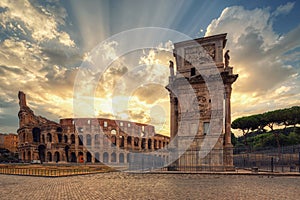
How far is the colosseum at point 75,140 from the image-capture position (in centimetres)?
5022

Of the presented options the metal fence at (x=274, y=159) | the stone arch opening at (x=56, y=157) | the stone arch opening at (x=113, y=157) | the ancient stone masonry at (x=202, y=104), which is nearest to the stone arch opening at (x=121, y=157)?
the stone arch opening at (x=113, y=157)

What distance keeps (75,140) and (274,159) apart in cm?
4194

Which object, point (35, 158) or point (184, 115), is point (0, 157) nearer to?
point (35, 158)

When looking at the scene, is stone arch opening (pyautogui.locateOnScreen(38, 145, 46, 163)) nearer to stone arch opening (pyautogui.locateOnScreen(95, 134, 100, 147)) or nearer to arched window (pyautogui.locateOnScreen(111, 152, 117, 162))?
stone arch opening (pyautogui.locateOnScreen(95, 134, 100, 147))

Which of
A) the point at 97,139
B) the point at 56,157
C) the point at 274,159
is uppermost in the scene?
the point at 274,159

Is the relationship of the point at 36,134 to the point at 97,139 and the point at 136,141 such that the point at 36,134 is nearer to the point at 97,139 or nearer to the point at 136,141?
the point at 97,139

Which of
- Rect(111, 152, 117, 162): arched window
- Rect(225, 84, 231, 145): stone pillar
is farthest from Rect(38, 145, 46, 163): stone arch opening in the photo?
Rect(225, 84, 231, 145): stone pillar

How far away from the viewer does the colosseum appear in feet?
165

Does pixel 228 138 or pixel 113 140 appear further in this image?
pixel 113 140

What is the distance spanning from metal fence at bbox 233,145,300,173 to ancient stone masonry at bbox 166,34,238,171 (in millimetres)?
3862

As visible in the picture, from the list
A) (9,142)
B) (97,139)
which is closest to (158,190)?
(97,139)

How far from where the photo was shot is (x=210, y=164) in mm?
18719

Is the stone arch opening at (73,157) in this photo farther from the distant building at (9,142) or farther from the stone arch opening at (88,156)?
the distant building at (9,142)

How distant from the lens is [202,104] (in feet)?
70.8
